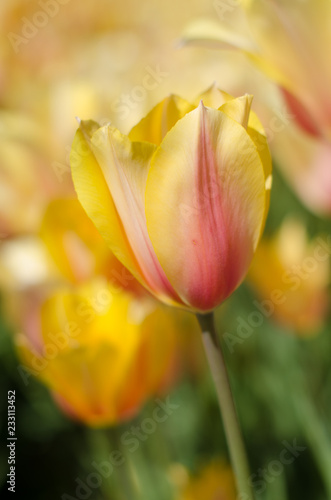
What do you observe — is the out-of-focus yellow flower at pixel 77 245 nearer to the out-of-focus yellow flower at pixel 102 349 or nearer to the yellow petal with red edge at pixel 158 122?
the out-of-focus yellow flower at pixel 102 349

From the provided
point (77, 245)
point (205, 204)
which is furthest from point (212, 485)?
point (205, 204)

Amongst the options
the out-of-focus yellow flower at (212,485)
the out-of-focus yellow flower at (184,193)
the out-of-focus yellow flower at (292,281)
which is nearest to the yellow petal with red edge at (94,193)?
the out-of-focus yellow flower at (184,193)

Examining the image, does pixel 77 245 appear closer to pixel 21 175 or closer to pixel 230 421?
pixel 21 175

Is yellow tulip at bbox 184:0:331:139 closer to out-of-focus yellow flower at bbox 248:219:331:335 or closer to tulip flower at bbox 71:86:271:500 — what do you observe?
tulip flower at bbox 71:86:271:500

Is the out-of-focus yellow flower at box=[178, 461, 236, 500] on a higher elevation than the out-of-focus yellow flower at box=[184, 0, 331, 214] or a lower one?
lower

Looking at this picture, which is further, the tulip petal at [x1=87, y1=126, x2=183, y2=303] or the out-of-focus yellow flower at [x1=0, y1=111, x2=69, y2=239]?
the out-of-focus yellow flower at [x1=0, y1=111, x2=69, y2=239]

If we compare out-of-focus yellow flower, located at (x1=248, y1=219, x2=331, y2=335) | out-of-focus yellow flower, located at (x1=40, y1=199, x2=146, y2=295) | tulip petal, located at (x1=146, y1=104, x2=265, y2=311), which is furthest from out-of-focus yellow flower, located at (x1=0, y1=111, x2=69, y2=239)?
tulip petal, located at (x1=146, y1=104, x2=265, y2=311)

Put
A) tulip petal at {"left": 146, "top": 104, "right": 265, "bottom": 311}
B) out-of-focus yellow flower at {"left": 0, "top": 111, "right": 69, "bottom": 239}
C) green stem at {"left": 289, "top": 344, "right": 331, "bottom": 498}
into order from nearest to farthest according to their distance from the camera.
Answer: tulip petal at {"left": 146, "top": 104, "right": 265, "bottom": 311}, green stem at {"left": 289, "top": 344, "right": 331, "bottom": 498}, out-of-focus yellow flower at {"left": 0, "top": 111, "right": 69, "bottom": 239}
